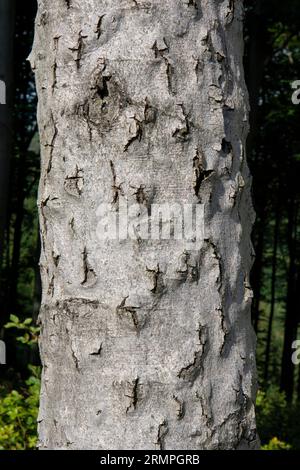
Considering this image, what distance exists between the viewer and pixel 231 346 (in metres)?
1.74

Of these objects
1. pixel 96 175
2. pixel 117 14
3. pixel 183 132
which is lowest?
pixel 96 175

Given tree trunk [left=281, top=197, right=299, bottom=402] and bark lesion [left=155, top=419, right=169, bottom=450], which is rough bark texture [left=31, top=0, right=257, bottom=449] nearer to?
bark lesion [left=155, top=419, right=169, bottom=450]

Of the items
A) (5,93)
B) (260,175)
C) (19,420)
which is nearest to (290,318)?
(260,175)

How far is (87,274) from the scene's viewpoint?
1691 mm

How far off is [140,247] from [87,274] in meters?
0.16

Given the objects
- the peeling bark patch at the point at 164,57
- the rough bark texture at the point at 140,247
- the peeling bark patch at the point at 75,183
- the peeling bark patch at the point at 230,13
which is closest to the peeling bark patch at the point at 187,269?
the rough bark texture at the point at 140,247

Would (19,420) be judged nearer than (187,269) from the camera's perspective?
No

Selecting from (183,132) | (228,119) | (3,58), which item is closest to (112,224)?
(183,132)

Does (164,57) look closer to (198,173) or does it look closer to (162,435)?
(198,173)

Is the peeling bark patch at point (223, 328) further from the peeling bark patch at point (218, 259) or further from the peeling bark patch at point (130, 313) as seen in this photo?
the peeling bark patch at point (130, 313)

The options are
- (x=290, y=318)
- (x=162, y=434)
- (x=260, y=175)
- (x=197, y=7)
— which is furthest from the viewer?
(x=290, y=318)

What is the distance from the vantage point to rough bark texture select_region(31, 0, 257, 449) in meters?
1.65

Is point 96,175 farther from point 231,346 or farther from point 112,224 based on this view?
point 231,346
